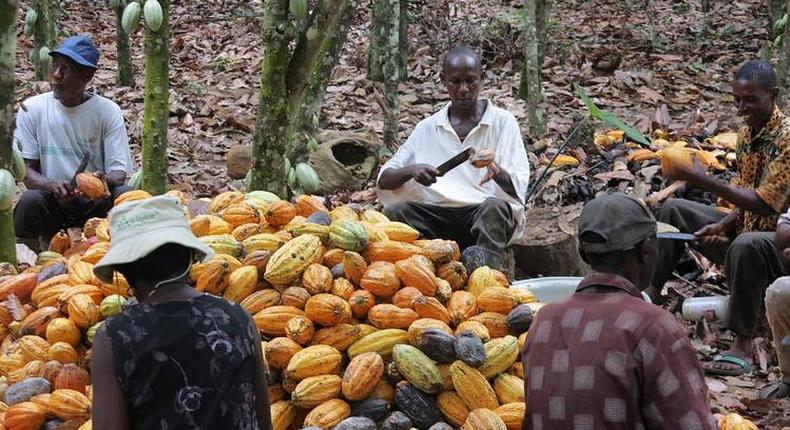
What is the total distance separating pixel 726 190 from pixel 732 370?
87 cm

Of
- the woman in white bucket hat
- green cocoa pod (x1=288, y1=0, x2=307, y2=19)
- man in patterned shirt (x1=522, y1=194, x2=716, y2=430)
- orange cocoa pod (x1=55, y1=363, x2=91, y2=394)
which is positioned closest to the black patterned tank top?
the woman in white bucket hat

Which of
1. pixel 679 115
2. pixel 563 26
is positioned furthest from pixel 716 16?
pixel 679 115

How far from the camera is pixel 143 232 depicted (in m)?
2.04

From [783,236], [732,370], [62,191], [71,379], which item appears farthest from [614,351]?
[62,191]

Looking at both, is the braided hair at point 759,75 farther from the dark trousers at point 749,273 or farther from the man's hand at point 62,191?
the man's hand at point 62,191

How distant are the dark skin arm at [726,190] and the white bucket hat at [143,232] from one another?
9.15ft

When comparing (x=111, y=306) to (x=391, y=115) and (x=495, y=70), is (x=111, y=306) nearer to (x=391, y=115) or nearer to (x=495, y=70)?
(x=391, y=115)

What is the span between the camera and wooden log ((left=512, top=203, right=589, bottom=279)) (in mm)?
5070

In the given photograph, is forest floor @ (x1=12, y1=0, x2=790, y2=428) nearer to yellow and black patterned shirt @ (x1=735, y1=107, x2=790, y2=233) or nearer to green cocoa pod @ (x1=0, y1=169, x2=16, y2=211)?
yellow and black patterned shirt @ (x1=735, y1=107, x2=790, y2=233)

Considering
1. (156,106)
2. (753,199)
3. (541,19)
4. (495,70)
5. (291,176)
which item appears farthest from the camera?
(495,70)

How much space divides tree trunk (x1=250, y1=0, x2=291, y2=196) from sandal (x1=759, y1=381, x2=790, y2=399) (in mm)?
2528

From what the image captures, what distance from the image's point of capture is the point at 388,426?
2.86 meters

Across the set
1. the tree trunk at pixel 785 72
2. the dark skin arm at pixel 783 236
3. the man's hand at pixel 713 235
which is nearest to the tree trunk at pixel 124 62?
the tree trunk at pixel 785 72

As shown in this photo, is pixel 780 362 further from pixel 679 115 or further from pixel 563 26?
pixel 563 26
